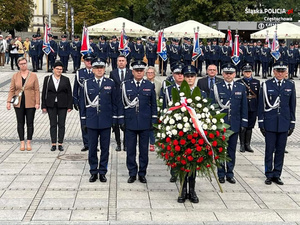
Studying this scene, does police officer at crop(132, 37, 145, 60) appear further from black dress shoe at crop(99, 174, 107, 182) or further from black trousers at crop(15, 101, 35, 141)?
black dress shoe at crop(99, 174, 107, 182)

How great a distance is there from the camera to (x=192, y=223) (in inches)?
248

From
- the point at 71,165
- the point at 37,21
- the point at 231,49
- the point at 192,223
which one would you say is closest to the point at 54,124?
the point at 71,165

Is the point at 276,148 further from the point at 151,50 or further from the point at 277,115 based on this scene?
the point at 151,50

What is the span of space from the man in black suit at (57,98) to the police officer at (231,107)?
11.4ft

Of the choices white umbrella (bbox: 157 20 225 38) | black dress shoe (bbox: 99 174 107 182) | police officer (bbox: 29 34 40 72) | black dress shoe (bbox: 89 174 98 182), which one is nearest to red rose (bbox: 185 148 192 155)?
black dress shoe (bbox: 99 174 107 182)

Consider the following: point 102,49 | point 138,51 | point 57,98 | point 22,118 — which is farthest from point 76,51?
point 57,98

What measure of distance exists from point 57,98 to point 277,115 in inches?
180

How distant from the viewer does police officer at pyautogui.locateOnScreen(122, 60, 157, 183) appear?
26.5 feet

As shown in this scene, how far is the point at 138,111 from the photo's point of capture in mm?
8070

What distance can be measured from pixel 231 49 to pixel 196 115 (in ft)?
65.5

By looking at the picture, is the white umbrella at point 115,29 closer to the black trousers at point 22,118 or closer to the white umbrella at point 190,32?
the white umbrella at point 190,32

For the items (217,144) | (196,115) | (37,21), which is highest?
(37,21)

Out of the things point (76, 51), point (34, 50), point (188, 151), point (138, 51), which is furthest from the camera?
point (34, 50)

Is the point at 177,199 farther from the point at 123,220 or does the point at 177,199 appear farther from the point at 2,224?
the point at 2,224
